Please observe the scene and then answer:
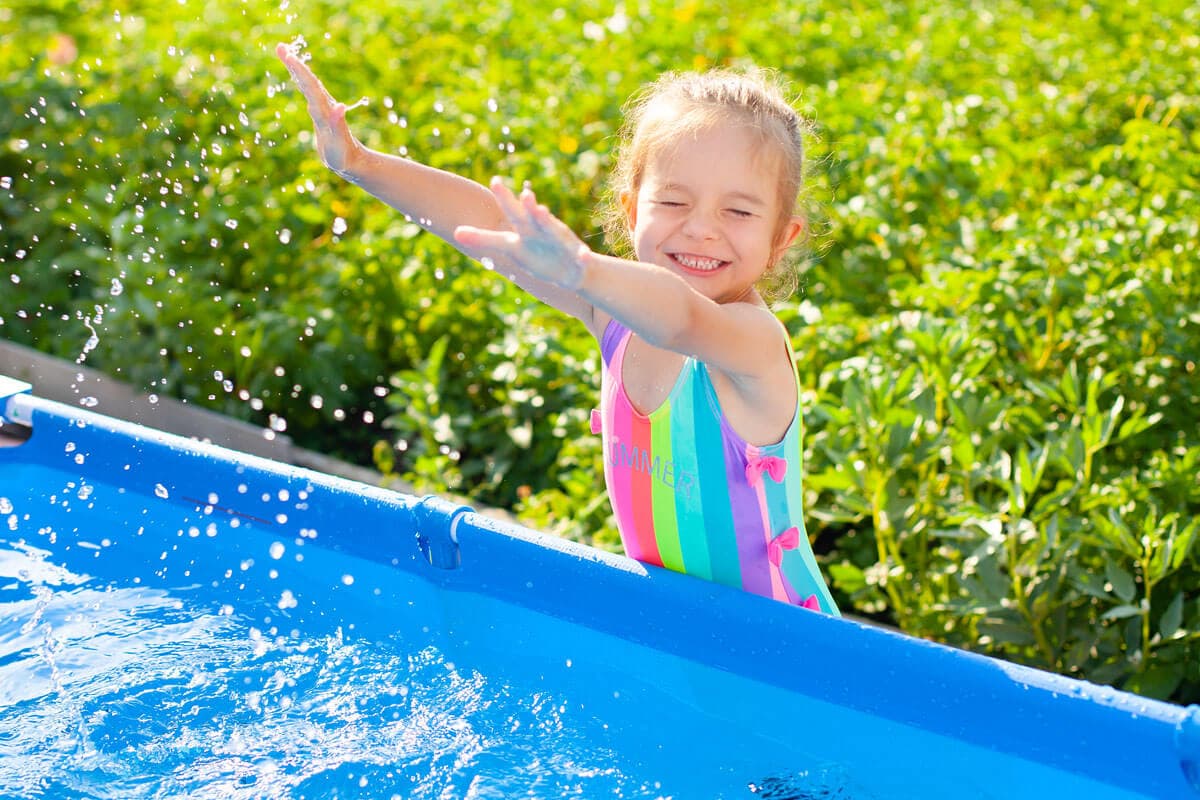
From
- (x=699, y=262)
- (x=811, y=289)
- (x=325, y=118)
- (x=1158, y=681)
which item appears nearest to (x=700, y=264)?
(x=699, y=262)

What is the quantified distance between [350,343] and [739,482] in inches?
87.8

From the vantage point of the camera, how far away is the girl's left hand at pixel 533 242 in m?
1.67

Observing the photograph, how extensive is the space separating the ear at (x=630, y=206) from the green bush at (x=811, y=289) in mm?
371

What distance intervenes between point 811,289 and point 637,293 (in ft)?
8.87

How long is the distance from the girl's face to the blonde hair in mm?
22

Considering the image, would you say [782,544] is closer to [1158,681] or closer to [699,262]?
[699,262]

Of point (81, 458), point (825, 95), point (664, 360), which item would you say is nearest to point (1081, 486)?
point (664, 360)

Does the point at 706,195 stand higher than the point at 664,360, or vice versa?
the point at 706,195

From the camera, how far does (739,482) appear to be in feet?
7.48

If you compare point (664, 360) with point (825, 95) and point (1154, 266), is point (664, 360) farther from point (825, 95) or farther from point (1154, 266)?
point (825, 95)

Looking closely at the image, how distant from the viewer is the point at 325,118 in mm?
2479

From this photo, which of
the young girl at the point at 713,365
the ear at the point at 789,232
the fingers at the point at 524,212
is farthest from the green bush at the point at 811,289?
the fingers at the point at 524,212

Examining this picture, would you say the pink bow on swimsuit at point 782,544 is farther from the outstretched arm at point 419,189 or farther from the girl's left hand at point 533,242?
the girl's left hand at point 533,242

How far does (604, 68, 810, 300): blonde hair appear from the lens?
2256mm
